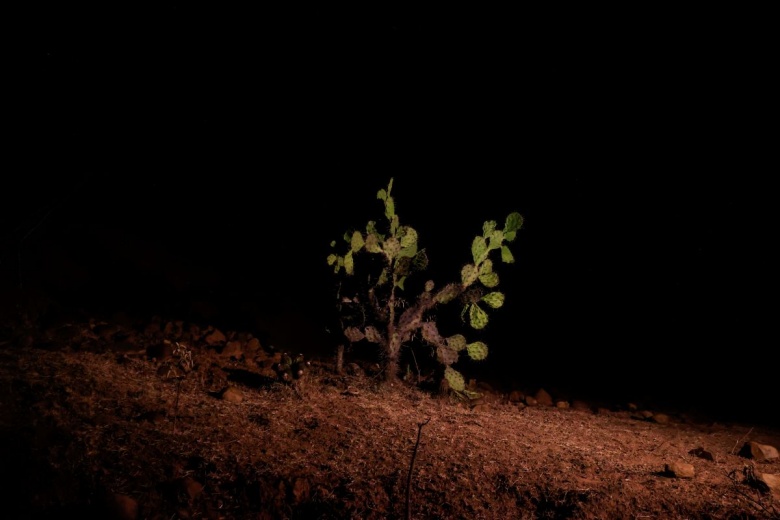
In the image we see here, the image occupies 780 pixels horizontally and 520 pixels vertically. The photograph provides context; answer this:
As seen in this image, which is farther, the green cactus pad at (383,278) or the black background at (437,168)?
the black background at (437,168)

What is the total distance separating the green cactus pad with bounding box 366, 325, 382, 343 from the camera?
4297mm

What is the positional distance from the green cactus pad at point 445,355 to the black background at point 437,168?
50.2 inches

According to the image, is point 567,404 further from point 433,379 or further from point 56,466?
point 56,466

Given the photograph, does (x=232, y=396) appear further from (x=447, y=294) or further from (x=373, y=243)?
(x=447, y=294)

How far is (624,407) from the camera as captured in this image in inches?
188

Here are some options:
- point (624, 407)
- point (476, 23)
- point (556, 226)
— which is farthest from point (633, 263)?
point (476, 23)

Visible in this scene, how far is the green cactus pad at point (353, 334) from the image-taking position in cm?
426

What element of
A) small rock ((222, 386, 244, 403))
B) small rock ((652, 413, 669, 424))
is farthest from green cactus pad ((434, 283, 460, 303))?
small rock ((652, 413, 669, 424))

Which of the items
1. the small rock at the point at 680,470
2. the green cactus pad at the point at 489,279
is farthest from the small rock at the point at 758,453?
the green cactus pad at the point at 489,279

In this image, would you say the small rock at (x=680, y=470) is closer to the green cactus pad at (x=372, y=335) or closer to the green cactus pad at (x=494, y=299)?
the green cactus pad at (x=494, y=299)

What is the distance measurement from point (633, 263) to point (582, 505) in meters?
5.61

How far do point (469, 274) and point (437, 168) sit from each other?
346 centimetres

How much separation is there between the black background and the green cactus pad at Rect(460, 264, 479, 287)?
1460 millimetres

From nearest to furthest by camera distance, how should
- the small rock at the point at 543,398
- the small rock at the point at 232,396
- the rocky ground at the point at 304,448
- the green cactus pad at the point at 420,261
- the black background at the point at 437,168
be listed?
the rocky ground at the point at 304,448 < the small rock at the point at 232,396 < the green cactus pad at the point at 420,261 < the small rock at the point at 543,398 < the black background at the point at 437,168
